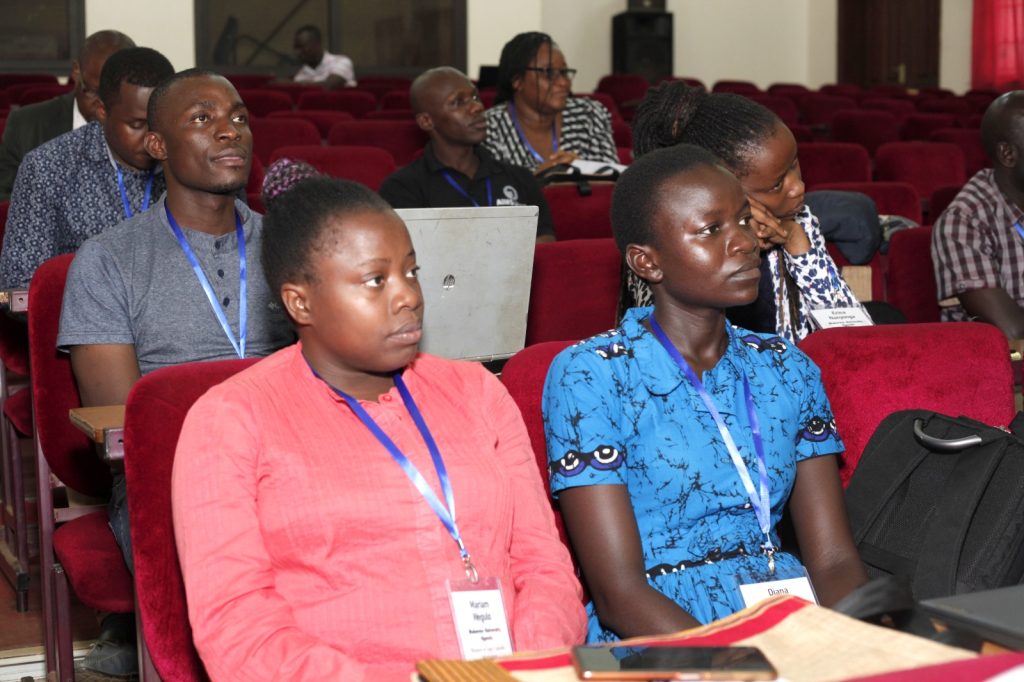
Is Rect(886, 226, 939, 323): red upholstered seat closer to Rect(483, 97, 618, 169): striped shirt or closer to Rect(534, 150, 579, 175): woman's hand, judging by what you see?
Rect(534, 150, 579, 175): woman's hand

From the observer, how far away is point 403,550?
144 centimetres

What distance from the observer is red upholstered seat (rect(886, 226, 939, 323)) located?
3.37m

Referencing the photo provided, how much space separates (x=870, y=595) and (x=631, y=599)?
0.67 meters

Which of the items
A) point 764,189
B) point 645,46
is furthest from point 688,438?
point 645,46

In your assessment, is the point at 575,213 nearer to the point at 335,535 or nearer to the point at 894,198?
the point at 894,198

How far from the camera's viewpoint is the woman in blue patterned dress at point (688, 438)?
1.65 metres

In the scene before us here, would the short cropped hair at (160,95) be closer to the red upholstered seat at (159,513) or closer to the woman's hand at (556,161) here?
the red upholstered seat at (159,513)

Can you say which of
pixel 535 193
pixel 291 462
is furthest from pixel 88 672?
pixel 535 193

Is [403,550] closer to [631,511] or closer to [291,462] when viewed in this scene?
[291,462]

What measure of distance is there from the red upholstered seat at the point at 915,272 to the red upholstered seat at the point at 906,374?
4.22 ft

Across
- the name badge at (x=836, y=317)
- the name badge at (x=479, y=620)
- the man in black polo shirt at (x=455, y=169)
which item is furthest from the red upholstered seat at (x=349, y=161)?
the name badge at (x=479, y=620)

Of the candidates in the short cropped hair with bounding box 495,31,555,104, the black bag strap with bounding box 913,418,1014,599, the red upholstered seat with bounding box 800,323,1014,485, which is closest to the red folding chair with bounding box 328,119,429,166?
the short cropped hair with bounding box 495,31,555,104

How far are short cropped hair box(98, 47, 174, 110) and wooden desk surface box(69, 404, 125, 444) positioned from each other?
122 cm

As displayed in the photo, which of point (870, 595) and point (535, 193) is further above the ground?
point (535, 193)
